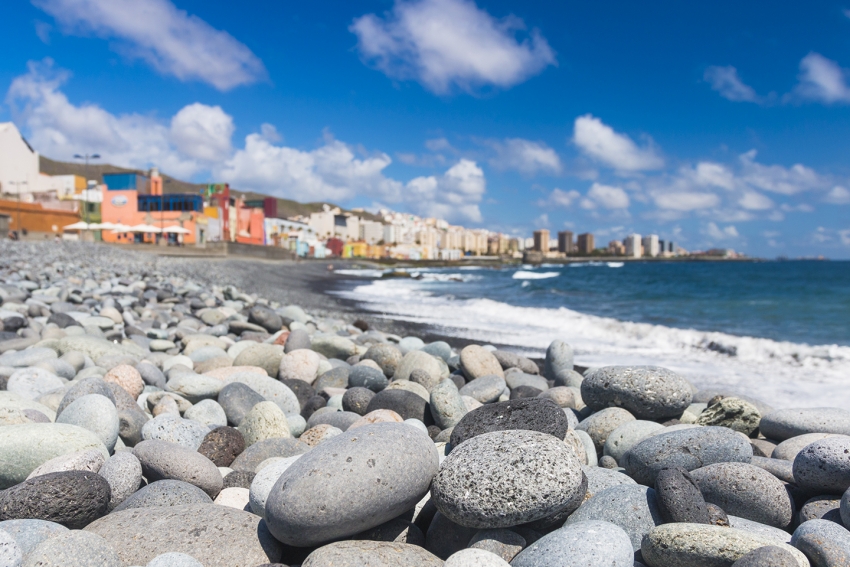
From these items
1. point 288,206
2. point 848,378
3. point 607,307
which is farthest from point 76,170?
point 848,378

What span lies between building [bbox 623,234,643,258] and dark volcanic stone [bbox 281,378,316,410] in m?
146

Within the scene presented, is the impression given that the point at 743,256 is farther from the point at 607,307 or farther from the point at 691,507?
the point at 691,507

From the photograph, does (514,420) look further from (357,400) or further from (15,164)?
(15,164)

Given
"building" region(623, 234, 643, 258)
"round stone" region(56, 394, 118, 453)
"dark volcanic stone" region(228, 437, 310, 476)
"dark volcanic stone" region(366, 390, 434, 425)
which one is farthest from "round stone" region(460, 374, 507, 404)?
"building" region(623, 234, 643, 258)

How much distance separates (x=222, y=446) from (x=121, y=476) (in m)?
0.83

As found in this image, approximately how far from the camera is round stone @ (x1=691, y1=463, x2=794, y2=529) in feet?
8.65

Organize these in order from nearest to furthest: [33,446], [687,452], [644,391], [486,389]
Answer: [33,446], [687,452], [644,391], [486,389]

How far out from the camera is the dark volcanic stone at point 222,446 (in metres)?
3.46

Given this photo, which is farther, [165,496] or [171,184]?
[171,184]

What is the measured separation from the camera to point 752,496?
263 cm

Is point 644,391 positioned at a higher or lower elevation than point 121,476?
higher

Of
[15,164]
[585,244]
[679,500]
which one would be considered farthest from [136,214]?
[585,244]

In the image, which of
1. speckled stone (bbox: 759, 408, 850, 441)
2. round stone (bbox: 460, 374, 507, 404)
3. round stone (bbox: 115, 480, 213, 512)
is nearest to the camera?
round stone (bbox: 115, 480, 213, 512)

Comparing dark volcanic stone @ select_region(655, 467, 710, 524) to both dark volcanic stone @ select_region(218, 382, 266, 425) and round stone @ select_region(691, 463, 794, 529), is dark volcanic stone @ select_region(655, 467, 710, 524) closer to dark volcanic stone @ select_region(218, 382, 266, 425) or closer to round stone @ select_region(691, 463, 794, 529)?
round stone @ select_region(691, 463, 794, 529)
